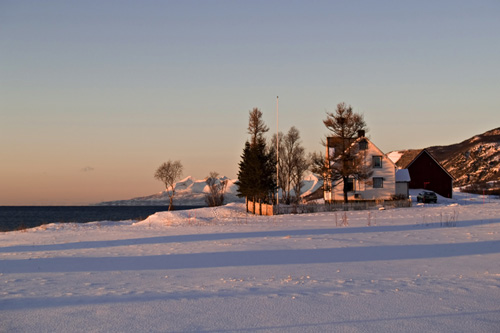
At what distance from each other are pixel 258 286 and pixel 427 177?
66.3 m

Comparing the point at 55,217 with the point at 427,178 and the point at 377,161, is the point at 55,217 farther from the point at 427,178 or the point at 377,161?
the point at 427,178

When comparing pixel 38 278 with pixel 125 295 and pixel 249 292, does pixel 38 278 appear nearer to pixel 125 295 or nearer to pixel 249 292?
pixel 125 295

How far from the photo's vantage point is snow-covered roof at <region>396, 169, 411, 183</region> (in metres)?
63.8

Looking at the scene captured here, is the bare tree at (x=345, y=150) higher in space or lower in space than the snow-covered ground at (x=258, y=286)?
higher

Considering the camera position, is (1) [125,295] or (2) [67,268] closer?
(1) [125,295]

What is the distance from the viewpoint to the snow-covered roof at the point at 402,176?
6384 centimetres

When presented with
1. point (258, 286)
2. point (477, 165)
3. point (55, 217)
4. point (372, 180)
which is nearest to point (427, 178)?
point (372, 180)

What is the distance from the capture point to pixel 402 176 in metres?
64.5

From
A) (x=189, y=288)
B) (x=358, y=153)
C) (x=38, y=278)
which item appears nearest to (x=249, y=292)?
(x=189, y=288)

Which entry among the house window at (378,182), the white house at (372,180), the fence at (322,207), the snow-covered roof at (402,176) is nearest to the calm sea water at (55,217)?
the fence at (322,207)

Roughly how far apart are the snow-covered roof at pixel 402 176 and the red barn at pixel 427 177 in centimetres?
697

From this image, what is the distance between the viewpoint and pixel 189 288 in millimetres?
11062

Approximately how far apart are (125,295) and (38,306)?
5.57 ft

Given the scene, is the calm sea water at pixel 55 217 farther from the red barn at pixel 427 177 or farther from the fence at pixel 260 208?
the red barn at pixel 427 177
